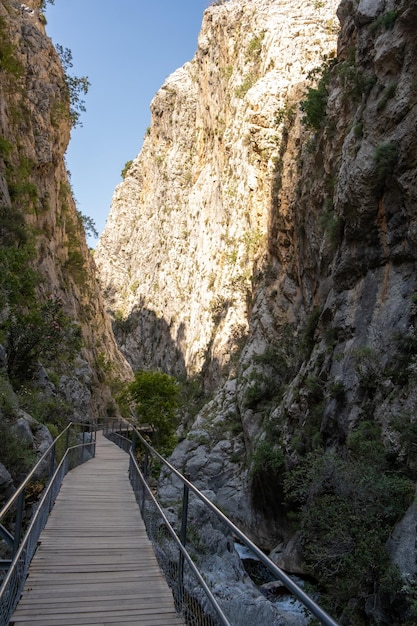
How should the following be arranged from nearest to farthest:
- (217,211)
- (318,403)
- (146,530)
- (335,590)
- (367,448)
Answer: (146,530)
(335,590)
(367,448)
(318,403)
(217,211)

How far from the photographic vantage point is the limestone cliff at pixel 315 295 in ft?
28.3

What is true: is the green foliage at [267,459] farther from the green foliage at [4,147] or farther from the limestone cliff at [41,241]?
the green foliage at [4,147]

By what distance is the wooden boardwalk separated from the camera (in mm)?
4227

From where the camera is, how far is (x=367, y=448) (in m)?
9.42

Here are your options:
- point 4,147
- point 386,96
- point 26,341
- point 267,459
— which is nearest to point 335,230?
point 386,96

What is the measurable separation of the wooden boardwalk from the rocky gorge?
150cm

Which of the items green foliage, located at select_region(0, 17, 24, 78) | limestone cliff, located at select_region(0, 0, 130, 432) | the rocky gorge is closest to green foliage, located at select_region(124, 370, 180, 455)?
the rocky gorge

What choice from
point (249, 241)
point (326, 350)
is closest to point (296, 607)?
point (326, 350)

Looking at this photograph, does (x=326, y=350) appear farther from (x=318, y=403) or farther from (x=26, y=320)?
(x=26, y=320)

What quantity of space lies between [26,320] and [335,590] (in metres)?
11.6

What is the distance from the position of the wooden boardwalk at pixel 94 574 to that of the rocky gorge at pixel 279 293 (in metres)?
1.50

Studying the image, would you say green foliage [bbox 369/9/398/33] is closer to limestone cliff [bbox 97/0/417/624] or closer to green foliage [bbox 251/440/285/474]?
limestone cliff [bbox 97/0/417/624]

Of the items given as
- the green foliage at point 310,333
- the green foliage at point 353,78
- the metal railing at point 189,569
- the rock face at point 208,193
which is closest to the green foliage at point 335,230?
the green foliage at point 310,333

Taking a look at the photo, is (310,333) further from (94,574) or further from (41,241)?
(41,241)
